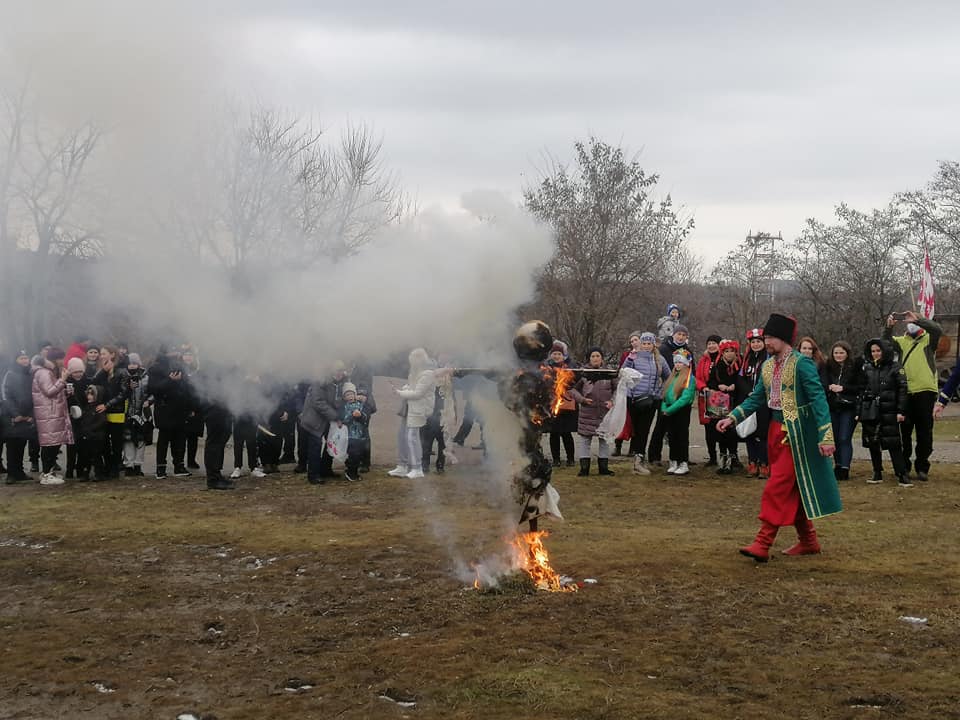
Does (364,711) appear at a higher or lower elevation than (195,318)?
lower

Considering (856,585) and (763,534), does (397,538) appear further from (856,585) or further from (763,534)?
Result: (856,585)

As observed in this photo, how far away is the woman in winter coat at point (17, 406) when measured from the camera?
13.6 m

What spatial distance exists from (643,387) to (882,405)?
3366 mm

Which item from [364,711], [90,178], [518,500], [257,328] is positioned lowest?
[364,711]

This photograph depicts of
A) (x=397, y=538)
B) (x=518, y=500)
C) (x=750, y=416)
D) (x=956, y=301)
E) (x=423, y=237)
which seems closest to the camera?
(x=518, y=500)

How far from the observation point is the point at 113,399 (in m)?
13.8

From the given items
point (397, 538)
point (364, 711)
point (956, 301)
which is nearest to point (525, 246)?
point (397, 538)

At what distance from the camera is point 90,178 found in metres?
9.93

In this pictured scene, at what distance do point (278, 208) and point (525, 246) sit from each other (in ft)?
15.4

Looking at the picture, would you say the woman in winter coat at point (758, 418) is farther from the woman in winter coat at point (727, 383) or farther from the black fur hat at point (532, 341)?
the black fur hat at point (532, 341)

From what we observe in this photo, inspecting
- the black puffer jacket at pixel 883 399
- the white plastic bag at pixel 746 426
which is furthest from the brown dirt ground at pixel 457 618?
the black puffer jacket at pixel 883 399

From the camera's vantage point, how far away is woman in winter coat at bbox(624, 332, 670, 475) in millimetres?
14359

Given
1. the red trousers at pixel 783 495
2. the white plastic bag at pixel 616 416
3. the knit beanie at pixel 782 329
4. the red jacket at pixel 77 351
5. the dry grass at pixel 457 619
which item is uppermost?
the knit beanie at pixel 782 329

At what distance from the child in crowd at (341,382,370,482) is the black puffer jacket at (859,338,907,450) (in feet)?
23.3
